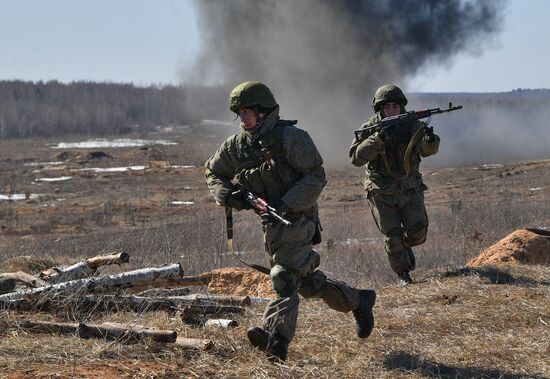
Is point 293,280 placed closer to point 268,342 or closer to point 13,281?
point 268,342

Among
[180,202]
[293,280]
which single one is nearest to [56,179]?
[180,202]

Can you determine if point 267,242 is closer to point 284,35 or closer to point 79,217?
point 79,217

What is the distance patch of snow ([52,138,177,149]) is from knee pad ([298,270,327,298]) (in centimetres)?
4972

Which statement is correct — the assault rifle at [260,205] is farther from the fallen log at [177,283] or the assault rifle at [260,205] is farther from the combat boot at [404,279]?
the combat boot at [404,279]

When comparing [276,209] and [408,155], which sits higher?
[408,155]

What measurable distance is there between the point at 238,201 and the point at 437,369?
54.8 inches

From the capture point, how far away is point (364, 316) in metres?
4.93

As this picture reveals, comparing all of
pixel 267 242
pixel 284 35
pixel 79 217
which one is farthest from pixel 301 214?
pixel 284 35

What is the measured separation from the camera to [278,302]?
4547 mm

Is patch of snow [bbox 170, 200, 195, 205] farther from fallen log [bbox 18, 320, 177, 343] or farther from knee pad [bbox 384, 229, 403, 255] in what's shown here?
fallen log [bbox 18, 320, 177, 343]

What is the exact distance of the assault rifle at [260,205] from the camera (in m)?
4.56

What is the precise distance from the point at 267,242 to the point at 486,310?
6.26ft

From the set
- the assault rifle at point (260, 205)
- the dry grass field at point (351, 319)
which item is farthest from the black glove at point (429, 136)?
the assault rifle at point (260, 205)

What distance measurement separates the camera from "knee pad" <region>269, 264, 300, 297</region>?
457 centimetres
